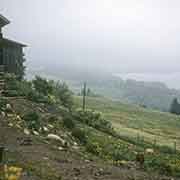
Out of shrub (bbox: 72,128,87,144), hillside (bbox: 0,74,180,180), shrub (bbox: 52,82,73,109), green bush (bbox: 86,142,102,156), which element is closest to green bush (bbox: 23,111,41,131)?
hillside (bbox: 0,74,180,180)

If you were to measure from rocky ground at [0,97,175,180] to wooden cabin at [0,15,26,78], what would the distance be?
45.1 feet

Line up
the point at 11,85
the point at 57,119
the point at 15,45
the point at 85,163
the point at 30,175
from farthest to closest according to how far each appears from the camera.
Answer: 1. the point at 15,45
2. the point at 11,85
3. the point at 57,119
4. the point at 85,163
5. the point at 30,175

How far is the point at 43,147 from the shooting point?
9992 millimetres

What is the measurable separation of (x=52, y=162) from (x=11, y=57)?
19144 millimetres

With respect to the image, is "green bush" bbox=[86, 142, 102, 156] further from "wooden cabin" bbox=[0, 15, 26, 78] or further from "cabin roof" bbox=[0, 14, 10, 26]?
"wooden cabin" bbox=[0, 15, 26, 78]

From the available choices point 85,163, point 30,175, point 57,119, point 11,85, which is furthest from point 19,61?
point 30,175

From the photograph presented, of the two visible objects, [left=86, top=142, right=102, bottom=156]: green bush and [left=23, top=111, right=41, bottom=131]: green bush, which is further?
[left=23, top=111, right=41, bottom=131]: green bush

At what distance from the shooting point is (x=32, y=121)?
41.9 ft

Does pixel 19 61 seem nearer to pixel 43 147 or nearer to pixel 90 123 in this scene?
pixel 90 123

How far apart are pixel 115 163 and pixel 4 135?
13.4ft

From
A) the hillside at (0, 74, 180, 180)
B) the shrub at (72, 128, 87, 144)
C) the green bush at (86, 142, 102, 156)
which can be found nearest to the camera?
the hillside at (0, 74, 180, 180)

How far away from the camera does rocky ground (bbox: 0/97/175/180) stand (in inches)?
293

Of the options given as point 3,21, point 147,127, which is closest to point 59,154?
point 3,21

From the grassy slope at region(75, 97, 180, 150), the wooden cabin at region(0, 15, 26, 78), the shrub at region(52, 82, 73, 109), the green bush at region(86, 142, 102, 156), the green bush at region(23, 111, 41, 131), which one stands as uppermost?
the wooden cabin at region(0, 15, 26, 78)
